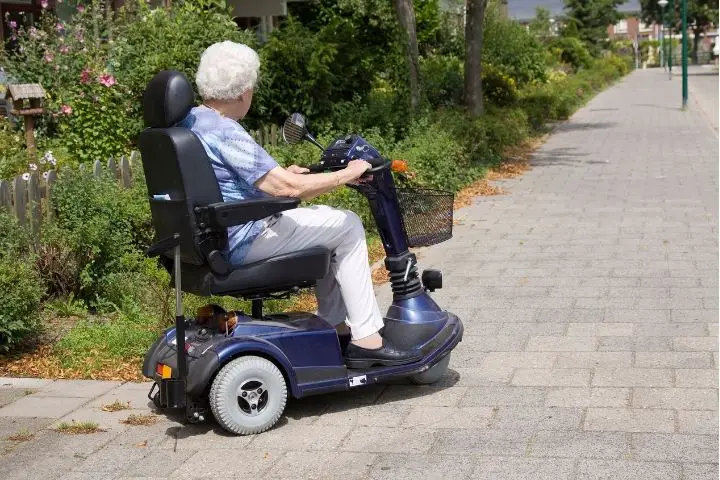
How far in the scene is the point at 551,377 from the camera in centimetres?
545

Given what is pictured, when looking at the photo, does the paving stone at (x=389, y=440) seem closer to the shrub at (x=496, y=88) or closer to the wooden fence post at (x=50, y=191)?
the wooden fence post at (x=50, y=191)

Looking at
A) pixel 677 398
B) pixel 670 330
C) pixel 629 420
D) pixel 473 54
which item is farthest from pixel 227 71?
pixel 473 54

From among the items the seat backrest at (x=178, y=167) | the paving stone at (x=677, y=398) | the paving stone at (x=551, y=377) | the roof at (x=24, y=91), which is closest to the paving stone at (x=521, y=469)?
the paving stone at (x=677, y=398)

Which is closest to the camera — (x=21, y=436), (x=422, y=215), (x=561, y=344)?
(x=21, y=436)

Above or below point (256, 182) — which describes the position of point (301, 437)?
below

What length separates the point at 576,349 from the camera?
597cm

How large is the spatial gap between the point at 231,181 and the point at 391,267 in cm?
89

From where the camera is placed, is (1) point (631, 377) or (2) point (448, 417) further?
(1) point (631, 377)

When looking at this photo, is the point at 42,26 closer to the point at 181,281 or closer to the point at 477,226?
the point at 477,226

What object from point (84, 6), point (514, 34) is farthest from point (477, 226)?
point (514, 34)

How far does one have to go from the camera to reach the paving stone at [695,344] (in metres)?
5.89

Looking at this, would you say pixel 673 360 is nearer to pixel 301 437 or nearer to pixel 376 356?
A: pixel 376 356

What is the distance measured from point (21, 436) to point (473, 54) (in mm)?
13798

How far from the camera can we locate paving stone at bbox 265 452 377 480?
13.8 ft
